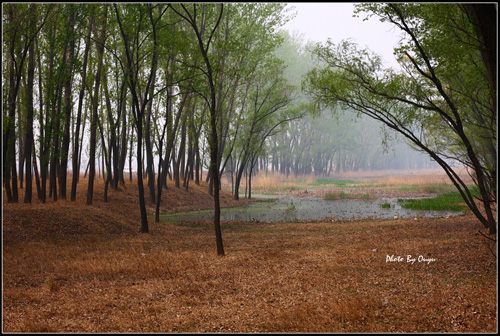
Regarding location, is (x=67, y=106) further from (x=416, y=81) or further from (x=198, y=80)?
(x=416, y=81)

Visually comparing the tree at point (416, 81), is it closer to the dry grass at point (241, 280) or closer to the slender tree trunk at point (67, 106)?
the dry grass at point (241, 280)

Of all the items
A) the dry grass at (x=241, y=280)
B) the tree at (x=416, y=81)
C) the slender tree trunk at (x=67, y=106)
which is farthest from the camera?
the slender tree trunk at (x=67, y=106)

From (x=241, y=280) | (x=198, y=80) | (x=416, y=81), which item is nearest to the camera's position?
(x=241, y=280)

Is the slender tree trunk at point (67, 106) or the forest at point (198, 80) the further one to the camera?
the slender tree trunk at point (67, 106)

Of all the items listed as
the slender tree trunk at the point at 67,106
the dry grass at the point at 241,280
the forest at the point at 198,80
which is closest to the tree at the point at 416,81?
the forest at the point at 198,80

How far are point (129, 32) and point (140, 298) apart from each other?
10997 mm

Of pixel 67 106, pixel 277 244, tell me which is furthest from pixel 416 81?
pixel 67 106

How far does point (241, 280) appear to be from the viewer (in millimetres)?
8117

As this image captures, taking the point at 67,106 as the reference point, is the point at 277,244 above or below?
below

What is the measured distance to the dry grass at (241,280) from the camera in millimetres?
5641

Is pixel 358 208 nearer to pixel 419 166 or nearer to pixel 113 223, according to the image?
pixel 113 223

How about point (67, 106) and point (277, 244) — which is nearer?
point (277, 244)

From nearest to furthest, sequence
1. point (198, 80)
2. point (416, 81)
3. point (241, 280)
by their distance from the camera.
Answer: point (241, 280) → point (416, 81) → point (198, 80)

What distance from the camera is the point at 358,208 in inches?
985
